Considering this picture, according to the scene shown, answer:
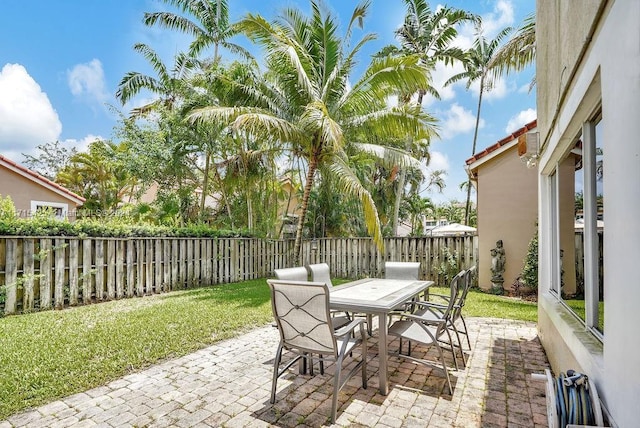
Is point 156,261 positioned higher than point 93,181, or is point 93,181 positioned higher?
point 93,181

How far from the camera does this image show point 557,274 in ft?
13.5

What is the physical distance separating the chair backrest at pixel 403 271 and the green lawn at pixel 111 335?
191cm

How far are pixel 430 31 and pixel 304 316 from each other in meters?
15.8

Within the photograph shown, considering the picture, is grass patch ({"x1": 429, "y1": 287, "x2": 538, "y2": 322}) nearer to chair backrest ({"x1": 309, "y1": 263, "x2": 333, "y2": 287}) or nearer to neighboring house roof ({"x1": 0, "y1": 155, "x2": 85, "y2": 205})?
chair backrest ({"x1": 309, "y1": 263, "x2": 333, "y2": 287})

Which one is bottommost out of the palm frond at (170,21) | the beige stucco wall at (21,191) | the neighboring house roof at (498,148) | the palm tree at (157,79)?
the beige stucco wall at (21,191)

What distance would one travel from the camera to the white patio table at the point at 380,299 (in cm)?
336

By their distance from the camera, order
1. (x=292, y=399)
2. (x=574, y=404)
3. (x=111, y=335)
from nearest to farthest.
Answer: (x=574, y=404) < (x=292, y=399) < (x=111, y=335)

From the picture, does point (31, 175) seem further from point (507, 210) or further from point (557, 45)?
point (507, 210)

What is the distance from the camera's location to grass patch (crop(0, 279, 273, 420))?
339cm

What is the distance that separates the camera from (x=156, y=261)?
29.0 feet

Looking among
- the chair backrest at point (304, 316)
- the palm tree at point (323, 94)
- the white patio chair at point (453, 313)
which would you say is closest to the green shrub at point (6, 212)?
the palm tree at point (323, 94)

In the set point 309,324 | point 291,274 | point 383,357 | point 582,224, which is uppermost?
point 582,224

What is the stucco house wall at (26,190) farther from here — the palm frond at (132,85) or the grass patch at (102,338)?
the grass patch at (102,338)

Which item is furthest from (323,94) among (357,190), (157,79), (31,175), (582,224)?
(31,175)
